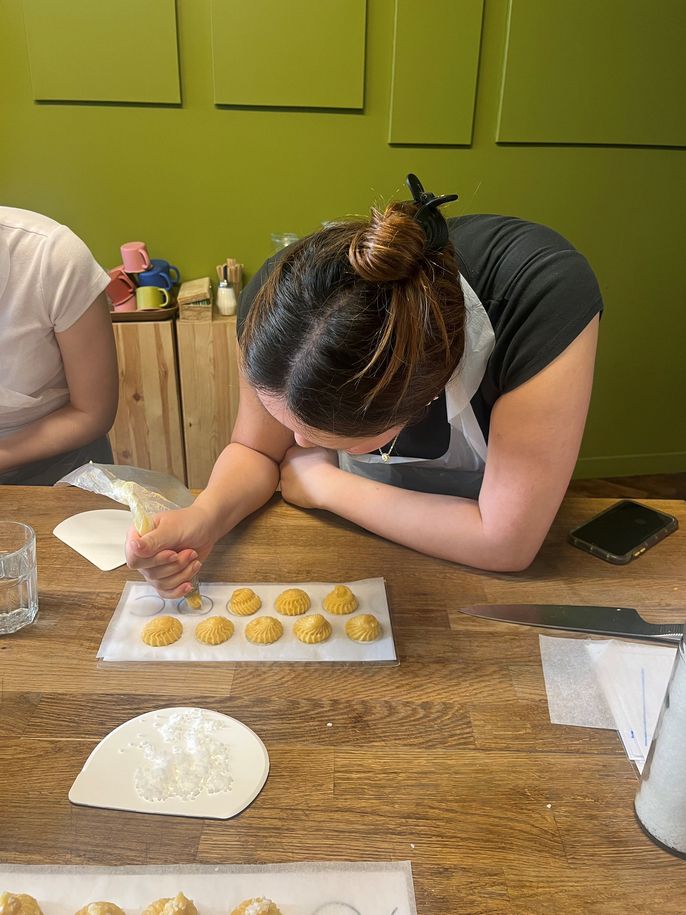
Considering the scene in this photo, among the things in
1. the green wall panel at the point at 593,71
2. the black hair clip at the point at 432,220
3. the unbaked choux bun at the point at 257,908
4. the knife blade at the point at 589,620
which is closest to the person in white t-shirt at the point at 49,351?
the black hair clip at the point at 432,220

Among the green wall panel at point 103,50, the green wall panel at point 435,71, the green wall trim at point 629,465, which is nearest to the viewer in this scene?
the green wall panel at point 103,50

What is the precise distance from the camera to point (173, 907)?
23.0 inches

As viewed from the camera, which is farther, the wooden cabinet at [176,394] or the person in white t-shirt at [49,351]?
the wooden cabinet at [176,394]

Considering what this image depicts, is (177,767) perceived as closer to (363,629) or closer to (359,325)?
(363,629)

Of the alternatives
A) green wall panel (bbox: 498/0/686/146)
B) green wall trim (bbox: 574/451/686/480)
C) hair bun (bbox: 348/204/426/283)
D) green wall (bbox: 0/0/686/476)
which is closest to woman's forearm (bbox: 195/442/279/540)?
hair bun (bbox: 348/204/426/283)

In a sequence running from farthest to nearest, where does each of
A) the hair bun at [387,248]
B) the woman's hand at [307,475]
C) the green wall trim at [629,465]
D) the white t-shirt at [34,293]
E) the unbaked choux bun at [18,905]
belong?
the green wall trim at [629,465] < the white t-shirt at [34,293] < the woman's hand at [307,475] < the hair bun at [387,248] < the unbaked choux bun at [18,905]

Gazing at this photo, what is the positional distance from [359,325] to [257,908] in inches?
21.3

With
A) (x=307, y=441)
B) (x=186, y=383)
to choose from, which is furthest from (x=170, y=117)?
(x=307, y=441)

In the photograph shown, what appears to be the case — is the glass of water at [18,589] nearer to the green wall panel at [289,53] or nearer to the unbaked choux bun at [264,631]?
the unbaked choux bun at [264,631]

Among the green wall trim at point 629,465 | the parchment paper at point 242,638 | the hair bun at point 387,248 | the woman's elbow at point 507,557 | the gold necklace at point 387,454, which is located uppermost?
the hair bun at point 387,248

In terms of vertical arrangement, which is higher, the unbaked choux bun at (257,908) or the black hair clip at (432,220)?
the black hair clip at (432,220)

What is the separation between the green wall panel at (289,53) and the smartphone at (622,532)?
1.89m

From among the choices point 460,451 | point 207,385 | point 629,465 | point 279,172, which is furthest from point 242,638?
point 629,465

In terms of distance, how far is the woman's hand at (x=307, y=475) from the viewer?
44.2 inches
